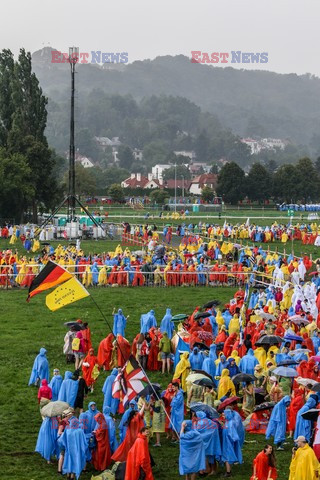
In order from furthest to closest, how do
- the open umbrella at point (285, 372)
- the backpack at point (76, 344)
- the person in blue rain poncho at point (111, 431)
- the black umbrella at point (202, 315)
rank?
the black umbrella at point (202, 315), the backpack at point (76, 344), the open umbrella at point (285, 372), the person in blue rain poncho at point (111, 431)

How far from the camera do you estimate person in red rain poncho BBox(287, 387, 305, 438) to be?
15.6m

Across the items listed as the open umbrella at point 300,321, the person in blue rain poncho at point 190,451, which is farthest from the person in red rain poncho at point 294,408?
the open umbrella at point 300,321

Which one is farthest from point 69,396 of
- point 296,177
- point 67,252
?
point 296,177

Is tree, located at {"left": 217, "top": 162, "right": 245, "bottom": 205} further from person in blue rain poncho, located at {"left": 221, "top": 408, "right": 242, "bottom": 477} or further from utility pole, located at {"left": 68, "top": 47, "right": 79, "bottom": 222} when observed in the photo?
person in blue rain poncho, located at {"left": 221, "top": 408, "right": 242, "bottom": 477}

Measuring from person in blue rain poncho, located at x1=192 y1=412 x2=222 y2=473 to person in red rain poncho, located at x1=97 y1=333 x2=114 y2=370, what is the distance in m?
6.51

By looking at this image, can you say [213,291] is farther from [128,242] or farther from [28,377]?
[128,242]

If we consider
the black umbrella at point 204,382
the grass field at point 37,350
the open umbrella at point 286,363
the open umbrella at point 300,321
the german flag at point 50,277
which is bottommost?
the grass field at point 37,350

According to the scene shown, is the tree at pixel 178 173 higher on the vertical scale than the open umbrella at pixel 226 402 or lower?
higher

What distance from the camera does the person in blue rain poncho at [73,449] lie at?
46.0 ft

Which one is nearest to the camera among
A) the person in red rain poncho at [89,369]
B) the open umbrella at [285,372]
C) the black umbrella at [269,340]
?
the open umbrella at [285,372]

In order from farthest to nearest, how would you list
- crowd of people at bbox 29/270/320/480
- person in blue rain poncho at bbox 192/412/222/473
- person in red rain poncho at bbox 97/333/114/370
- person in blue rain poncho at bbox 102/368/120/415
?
person in red rain poncho at bbox 97/333/114/370, person in blue rain poncho at bbox 102/368/120/415, person in blue rain poncho at bbox 192/412/222/473, crowd of people at bbox 29/270/320/480

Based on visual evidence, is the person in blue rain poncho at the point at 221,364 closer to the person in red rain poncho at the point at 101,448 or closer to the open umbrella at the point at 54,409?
the person in red rain poncho at the point at 101,448

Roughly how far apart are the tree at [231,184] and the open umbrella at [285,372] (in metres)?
78.9

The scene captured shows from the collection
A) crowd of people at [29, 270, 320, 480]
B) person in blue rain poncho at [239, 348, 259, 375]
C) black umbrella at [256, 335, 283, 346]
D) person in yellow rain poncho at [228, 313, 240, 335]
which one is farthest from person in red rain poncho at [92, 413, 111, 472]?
person in yellow rain poncho at [228, 313, 240, 335]
